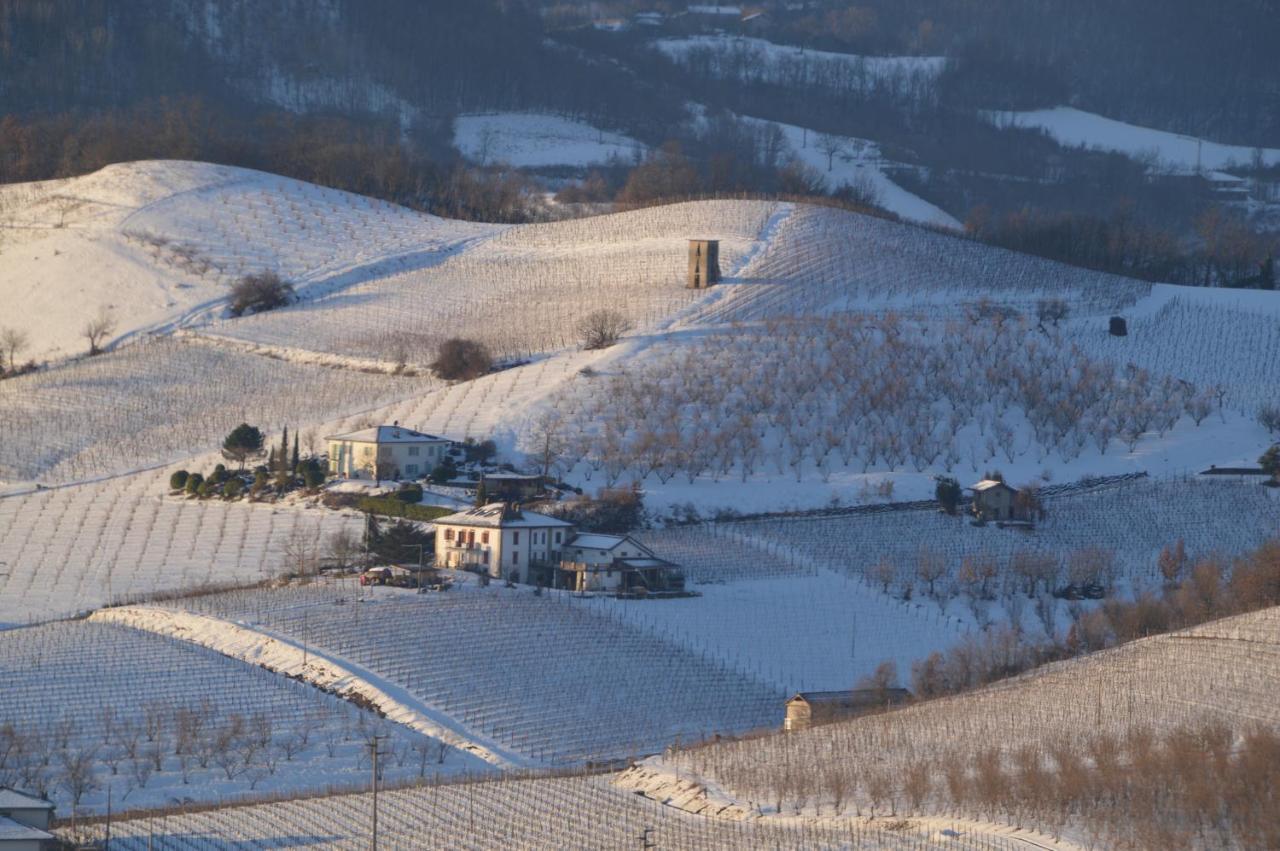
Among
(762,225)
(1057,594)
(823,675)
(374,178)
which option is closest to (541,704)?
(823,675)

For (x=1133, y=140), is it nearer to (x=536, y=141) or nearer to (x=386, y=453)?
(x=536, y=141)

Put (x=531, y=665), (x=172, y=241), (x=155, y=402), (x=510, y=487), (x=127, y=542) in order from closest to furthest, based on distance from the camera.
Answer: (x=531, y=665)
(x=127, y=542)
(x=510, y=487)
(x=155, y=402)
(x=172, y=241)

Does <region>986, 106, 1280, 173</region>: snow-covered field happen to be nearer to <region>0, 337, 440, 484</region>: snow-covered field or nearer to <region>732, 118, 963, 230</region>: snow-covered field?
<region>732, 118, 963, 230</region>: snow-covered field

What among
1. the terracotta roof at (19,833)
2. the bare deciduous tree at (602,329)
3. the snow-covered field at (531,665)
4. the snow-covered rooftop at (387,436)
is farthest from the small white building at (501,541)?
the terracotta roof at (19,833)

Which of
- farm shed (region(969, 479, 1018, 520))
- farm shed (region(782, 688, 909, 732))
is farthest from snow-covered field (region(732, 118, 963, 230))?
farm shed (region(782, 688, 909, 732))

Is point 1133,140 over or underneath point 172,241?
underneath

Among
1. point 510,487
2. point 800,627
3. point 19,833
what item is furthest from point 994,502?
point 19,833
